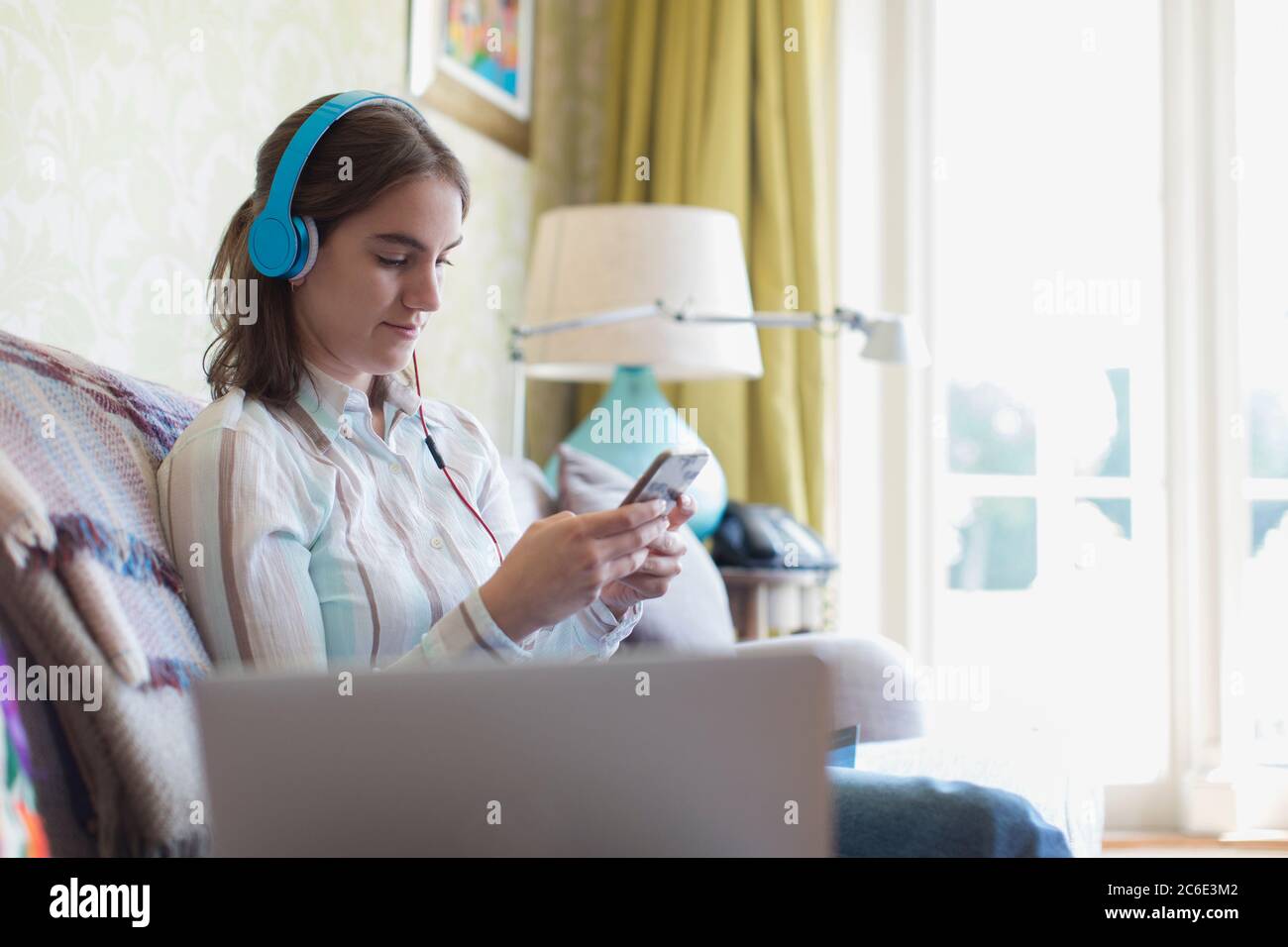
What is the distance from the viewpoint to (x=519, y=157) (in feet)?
9.62

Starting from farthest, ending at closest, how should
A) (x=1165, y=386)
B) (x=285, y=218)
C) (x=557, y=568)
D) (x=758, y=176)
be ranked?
(x=1165, y=386) → (x=758, y=176) → (x=285, y=218) → (x=557, y=568)

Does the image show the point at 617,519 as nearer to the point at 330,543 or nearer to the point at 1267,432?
the point at 330,543

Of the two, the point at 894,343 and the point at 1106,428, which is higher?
the point at 894,343

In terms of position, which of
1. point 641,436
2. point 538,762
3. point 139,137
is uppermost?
point 139,137

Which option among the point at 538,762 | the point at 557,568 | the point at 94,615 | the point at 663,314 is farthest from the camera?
the point at 663,314

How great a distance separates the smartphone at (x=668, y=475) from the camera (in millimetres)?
1006

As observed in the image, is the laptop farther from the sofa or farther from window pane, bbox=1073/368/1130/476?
window pane, bbox=1073/368/1130/476

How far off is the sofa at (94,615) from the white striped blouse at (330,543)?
0.03 metres

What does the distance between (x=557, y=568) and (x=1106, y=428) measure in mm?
2636

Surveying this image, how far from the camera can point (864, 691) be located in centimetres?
173

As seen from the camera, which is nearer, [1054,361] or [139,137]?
[139,137]

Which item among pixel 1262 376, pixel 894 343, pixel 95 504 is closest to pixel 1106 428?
pixel 1262 376
